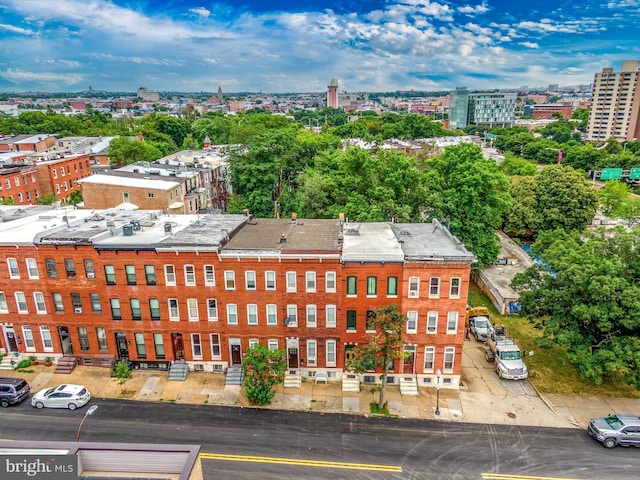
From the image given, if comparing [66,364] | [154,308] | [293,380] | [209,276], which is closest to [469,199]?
[293,380]

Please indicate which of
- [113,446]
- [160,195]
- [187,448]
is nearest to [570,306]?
[187,448]

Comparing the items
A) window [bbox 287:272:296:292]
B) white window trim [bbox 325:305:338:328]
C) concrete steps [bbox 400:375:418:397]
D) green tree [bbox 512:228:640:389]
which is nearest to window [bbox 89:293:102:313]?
window [bbox 287:272:296:292]

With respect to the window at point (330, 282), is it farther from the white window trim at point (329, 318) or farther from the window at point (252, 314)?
the window at point (252, 314)

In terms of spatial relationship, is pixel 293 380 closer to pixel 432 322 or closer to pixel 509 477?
pixel 432 322

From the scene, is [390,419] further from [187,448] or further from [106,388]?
[106,388]

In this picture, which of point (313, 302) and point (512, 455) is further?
point (313, 302)

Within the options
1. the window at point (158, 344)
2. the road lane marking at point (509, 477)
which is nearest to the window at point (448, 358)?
the road lane marking at point (509, 477)

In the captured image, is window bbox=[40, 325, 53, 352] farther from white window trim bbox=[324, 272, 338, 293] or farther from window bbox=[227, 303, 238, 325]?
white window trim bbox=[324, 272, 338, 293]
